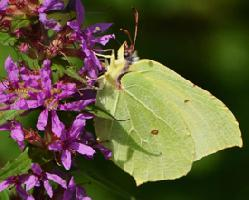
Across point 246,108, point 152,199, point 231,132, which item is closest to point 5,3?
Answer: point 231,132

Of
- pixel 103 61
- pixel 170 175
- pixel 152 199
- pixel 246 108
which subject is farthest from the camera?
pixel 246 108

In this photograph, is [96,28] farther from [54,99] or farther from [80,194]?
[80,194]

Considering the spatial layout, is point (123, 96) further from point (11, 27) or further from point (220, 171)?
point (220, 171)

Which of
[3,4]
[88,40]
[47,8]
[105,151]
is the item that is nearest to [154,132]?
[105,151]

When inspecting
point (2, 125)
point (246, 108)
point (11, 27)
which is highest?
point (11, 27)

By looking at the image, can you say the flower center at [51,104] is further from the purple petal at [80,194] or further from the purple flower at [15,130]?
the purple petal at [80,194]

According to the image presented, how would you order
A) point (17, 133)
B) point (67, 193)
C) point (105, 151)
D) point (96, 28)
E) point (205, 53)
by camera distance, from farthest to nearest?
point (205, 53), point (105, 151), point (96, 28), point (67, 193), point (17, 133)
